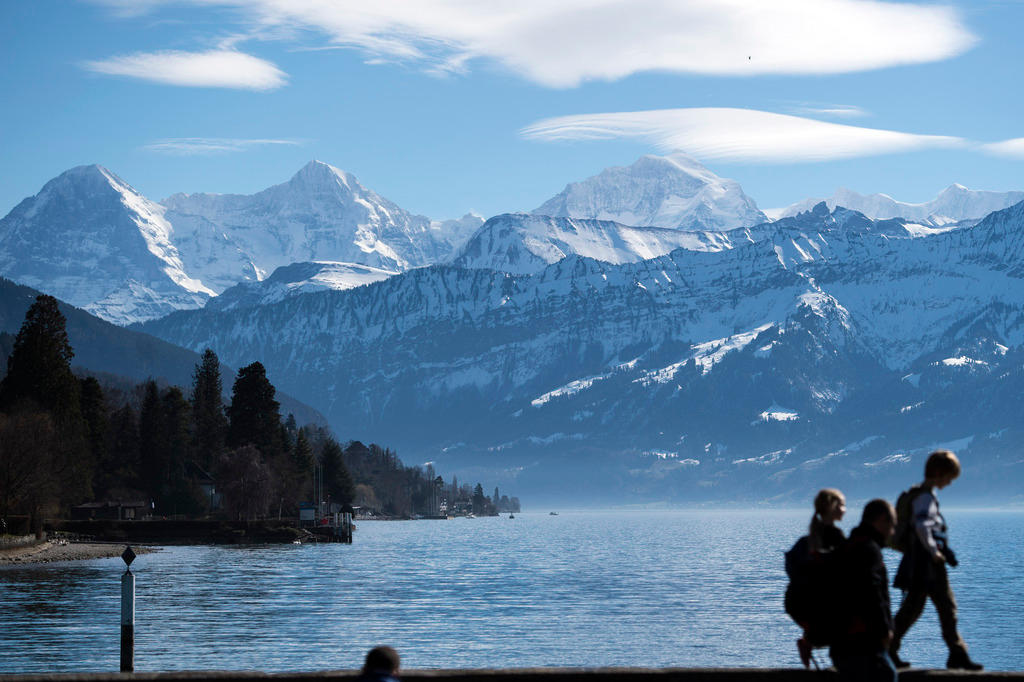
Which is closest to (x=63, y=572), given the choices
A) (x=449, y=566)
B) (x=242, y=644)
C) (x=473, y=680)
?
(x=449, y=566)

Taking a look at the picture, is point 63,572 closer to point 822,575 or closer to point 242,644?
point 242,644

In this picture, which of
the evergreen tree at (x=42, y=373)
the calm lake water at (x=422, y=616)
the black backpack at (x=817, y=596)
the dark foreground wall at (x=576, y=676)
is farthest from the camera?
the evergreen tree at (x=42, y=373)

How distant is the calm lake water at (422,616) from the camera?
58469 millimetres

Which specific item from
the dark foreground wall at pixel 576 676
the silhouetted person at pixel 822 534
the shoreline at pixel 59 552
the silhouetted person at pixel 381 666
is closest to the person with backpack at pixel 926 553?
the dark foreground wall at pixel 576 676

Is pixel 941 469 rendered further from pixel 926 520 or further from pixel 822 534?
pixel 822 534

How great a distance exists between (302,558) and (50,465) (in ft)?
86.6

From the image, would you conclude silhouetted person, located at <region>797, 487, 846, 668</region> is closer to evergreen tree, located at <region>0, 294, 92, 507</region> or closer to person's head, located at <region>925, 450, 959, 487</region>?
person's head, located at <region>925, 450, 959, 487</region>

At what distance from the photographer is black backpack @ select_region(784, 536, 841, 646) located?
17.6 metres

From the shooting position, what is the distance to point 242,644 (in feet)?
201

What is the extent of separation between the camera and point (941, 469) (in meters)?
19.9

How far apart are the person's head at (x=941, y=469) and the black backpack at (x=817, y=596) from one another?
9.52ft

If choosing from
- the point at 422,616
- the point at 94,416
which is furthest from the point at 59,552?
the point at 422,616

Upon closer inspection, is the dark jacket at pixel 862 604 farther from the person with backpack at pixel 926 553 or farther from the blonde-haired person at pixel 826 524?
the person with backpack at pixel 926 553

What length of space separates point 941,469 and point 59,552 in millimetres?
125320
